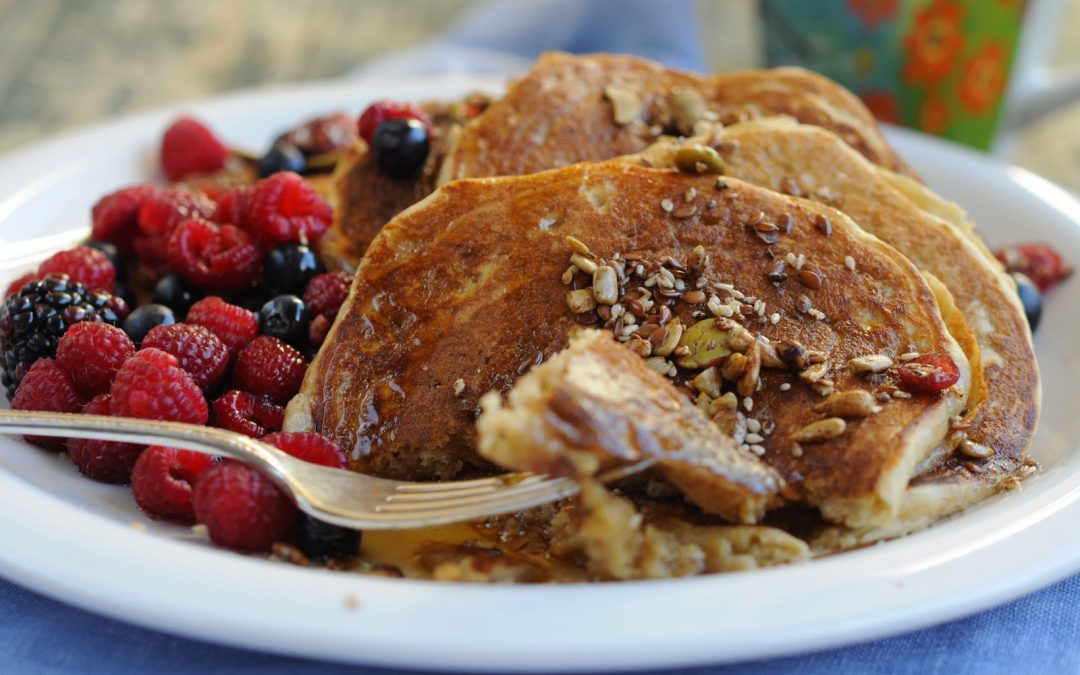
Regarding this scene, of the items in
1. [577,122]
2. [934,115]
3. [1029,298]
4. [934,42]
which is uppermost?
[577,122]

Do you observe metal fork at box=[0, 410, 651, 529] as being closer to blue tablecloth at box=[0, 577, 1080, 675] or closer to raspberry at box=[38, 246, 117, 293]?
blue tablecloth at box=[0, 577, 1080, 675]

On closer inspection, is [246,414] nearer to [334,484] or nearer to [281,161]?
[334,484]

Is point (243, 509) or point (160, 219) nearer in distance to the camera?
point (243, 509)

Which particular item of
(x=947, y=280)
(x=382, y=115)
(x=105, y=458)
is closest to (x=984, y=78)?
(x=947, y=280)

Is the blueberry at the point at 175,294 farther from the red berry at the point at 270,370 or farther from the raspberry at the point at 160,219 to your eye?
the red berry at the point at 270,370

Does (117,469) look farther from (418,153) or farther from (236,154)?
(236,154)

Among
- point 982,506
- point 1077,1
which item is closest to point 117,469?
point 982,506
